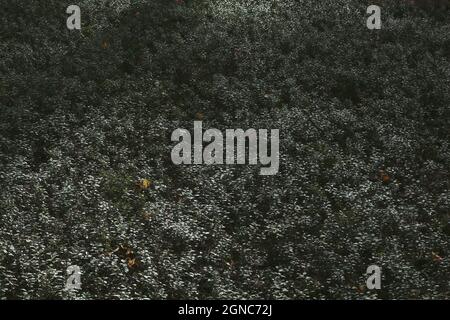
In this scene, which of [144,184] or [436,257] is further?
[144,184]

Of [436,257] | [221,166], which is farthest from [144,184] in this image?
[436,257]

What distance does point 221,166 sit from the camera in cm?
1119

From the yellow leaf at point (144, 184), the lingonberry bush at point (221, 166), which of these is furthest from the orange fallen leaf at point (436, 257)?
the yellow leaf at point (144, 184)

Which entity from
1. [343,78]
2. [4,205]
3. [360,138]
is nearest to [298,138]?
[360,138]

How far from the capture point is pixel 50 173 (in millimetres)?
10500

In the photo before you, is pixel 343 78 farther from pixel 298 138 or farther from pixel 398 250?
pixel 398 250

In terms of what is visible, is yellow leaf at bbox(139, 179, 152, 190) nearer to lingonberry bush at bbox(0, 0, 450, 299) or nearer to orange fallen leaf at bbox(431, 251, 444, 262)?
lingonberry bush at bbox(0, 0, 450, 299)

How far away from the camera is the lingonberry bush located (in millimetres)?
8844

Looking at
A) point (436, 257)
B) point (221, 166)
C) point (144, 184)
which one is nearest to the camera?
point (436, 257)

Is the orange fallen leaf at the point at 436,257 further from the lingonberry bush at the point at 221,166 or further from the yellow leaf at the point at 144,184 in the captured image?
the yellow leaf at the point at 144,184

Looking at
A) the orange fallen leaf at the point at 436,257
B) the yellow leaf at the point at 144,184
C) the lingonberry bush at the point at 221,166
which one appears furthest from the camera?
the yellow leaf at the point at 144,184

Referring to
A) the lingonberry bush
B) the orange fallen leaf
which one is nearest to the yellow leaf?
the lingonberry bush

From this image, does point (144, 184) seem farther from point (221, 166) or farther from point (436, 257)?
point (436, 257)

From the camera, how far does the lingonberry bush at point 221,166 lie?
884 centimetres
